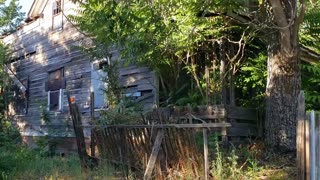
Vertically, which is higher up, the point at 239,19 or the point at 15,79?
the point at 239,19

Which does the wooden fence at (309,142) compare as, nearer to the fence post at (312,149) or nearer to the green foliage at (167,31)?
the fence post at (312,149)

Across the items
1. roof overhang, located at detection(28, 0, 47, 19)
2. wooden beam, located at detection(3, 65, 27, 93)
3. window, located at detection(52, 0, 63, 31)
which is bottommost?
wooden beam, located at detection(3, 65, 27, 93)

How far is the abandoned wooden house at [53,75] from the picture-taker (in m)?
14.5

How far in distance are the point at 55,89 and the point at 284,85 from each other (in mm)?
11934

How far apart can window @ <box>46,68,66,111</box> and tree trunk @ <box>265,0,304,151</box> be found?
35.4 ft

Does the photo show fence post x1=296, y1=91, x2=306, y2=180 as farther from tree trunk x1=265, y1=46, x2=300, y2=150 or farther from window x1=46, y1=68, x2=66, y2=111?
window x1=46, y1=68, x2=66, y2=111

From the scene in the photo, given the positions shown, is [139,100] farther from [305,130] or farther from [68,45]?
[305,130]

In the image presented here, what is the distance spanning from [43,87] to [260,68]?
11115 mm

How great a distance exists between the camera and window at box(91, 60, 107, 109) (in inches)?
599

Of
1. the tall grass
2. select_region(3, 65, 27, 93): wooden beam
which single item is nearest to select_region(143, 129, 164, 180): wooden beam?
the tall grass

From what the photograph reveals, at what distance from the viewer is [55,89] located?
1839 centimetres

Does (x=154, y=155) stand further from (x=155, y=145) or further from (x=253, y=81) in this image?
(x=253, y=81)

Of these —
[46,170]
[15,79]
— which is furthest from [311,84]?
[15,79]

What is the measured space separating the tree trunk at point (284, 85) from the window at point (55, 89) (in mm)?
10790
